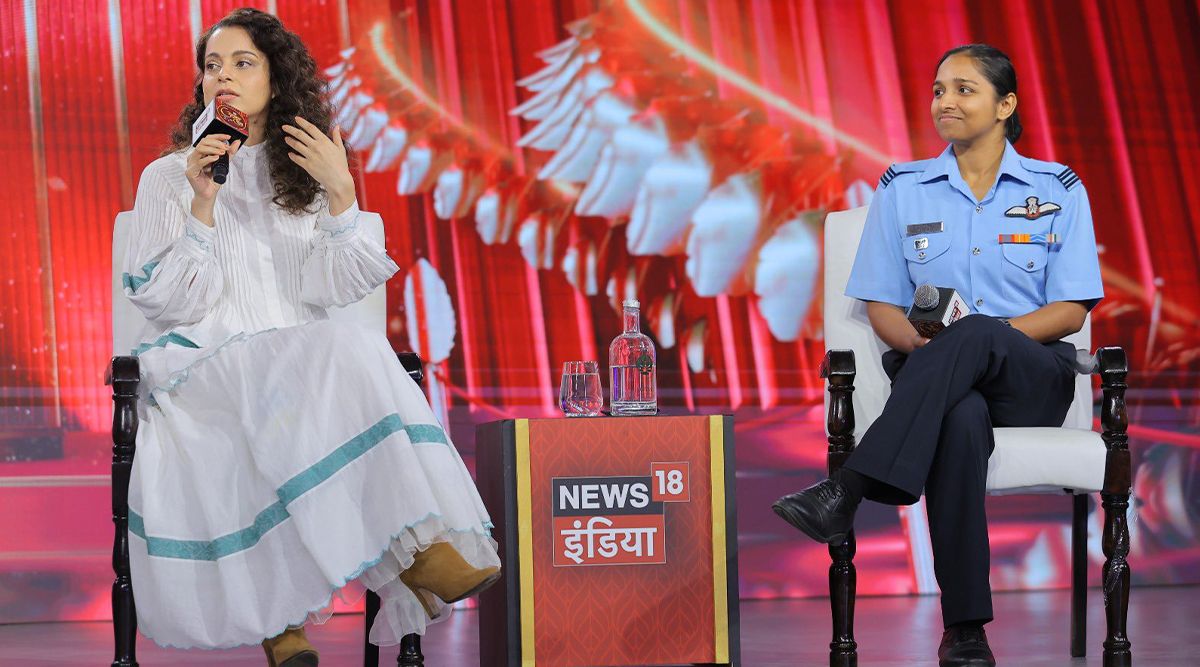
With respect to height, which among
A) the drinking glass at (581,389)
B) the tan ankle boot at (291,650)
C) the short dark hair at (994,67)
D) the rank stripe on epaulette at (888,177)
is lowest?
the tan ankle boot at (291,650)

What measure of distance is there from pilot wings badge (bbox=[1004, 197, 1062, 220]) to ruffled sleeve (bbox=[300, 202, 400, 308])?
1.41 m

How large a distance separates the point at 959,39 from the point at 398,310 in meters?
2.03

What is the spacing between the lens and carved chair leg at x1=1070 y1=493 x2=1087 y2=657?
9.67 ft

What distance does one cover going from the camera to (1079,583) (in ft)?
9.87

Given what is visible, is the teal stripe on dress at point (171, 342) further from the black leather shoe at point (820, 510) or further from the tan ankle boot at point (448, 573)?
the black leather shoe at point (820, 510)

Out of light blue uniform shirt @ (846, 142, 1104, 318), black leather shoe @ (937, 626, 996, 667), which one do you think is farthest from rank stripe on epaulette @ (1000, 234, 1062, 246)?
black leather shoe @ (937, 626, 996, 667)

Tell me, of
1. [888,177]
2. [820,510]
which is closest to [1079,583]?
[820,510]

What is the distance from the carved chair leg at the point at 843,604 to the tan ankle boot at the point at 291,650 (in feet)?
3.26

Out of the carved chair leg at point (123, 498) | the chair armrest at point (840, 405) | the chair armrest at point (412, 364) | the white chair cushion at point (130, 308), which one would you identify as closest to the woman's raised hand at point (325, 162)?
the white chair cushion at point (130, 308)

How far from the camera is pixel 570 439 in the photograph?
266 centimetres

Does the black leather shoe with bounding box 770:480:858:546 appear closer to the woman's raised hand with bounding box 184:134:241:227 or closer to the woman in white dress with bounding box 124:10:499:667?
the woman in white dress with bounding box 124:10:499:667

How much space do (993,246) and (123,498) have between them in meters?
1.92

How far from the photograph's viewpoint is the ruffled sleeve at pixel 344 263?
8.72 ft

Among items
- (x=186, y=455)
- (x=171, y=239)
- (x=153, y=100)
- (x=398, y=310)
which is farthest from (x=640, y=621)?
(x=153, y=100)
